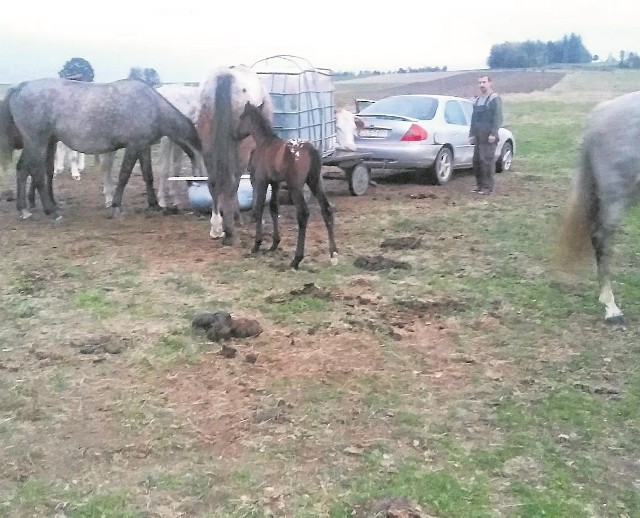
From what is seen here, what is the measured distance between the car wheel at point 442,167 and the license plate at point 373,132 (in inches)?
40.0

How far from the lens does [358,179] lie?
1105cm

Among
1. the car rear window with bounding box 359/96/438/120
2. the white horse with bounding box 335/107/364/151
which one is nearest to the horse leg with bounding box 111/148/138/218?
the white horse with bounding box 335/107/364/151

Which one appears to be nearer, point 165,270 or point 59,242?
point 165,270

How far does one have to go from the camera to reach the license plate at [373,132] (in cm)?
1165

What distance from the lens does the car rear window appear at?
40.3 feet

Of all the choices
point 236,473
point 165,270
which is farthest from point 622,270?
point 236,473

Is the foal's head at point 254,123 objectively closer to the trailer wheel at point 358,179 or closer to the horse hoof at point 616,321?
the horse hoof at point 616,321

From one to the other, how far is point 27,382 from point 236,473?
1.73 m

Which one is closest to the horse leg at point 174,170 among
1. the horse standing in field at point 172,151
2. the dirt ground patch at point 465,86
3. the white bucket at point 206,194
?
the horse standing in field at point 172,151

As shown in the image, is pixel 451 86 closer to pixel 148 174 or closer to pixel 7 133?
pixel 148 174

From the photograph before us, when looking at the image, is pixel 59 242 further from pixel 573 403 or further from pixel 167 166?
pixel 573 403

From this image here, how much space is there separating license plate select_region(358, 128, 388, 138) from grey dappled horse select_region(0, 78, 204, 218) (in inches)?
136

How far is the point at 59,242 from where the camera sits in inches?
316

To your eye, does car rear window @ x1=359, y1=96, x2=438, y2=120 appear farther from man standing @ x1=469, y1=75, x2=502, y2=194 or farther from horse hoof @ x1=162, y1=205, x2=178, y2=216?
horse hoof @ x1=162, y1=205, x2=178, y2=216
